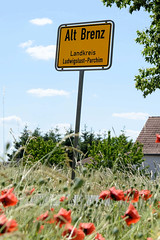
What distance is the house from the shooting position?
30.2 metres

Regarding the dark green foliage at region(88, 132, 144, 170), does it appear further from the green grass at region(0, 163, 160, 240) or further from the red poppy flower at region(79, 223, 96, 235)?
the red poppy flower at region(79, 223, 96, 235)

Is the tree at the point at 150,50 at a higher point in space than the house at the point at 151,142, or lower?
higher

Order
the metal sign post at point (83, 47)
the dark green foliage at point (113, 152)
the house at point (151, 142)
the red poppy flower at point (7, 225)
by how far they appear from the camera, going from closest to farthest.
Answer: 1. the red poppy flower at point (7, 225)
2. the metal sign post at point (83, 47)
3. the dark green foliage at point (113, 152)
4. the house at point (151, 142)

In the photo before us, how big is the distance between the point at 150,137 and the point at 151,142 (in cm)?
81

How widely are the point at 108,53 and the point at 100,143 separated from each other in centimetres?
532

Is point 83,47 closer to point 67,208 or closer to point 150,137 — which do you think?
point 67,208

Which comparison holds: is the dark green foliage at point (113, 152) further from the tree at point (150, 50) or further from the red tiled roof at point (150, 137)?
the red tiled roof at point (150, 137)

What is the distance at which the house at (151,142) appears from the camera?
3019 centimetres

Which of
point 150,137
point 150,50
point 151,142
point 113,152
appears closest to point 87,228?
point 113,152

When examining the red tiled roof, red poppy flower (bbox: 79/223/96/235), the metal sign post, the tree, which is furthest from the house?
red poppy flower (bbox: 79/223/96/235)

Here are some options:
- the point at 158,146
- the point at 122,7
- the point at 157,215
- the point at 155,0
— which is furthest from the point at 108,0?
the point at 158,146

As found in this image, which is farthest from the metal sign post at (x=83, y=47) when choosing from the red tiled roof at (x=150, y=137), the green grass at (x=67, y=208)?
the red tiled roof at (x=150, y=137)

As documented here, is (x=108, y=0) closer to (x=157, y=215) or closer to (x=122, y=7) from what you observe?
(x=122, y=7)

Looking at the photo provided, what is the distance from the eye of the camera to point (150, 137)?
3200 cm
